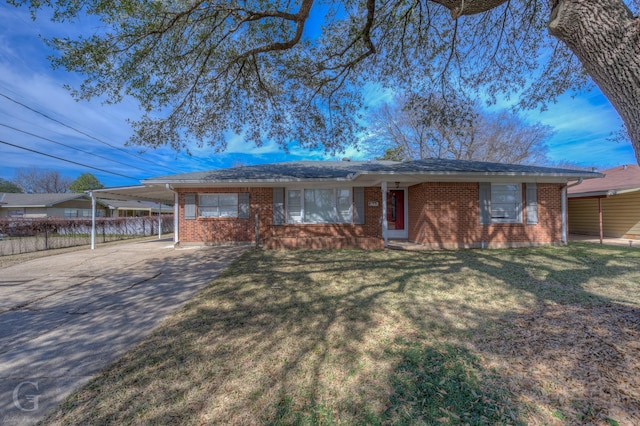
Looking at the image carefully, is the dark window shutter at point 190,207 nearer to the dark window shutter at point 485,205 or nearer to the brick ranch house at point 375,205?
the brick ranch house at point 375,205

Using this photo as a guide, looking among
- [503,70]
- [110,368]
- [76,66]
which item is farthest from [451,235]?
[76,66]

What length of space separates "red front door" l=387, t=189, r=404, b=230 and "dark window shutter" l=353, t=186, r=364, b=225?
150 centimetres

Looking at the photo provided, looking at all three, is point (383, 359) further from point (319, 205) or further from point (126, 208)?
point (126, 208)

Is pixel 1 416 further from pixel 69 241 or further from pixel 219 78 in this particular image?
pixel 69 241

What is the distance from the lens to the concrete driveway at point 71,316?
2395 millimetres

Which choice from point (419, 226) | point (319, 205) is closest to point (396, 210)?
point (419, 226)

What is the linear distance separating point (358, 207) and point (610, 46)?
867cm

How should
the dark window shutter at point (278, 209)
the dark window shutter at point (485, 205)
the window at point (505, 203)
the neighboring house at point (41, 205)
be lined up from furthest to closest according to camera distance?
the neighboring house at point (41, 205)
the dark window shutter at point (278, 209)
the window at point (505, 203)
the dark window shutter at point (485, 205)

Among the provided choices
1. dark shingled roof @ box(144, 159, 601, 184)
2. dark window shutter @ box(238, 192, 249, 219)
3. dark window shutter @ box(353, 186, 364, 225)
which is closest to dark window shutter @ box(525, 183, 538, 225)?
dark shingled roof @ box(144, 159, 601, 184)

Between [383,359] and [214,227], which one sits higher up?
[214,227]

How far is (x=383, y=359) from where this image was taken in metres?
2.67

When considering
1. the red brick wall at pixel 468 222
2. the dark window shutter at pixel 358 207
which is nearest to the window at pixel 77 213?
the dark window shutter at pixel 358 207

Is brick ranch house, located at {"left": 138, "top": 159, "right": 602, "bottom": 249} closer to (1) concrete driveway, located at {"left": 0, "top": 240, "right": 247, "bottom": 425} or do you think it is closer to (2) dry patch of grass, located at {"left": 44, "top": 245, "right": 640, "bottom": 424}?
(1) concrete driveway, located at {"left": 0, "top": 240, "right": 247, "bottom": 425}

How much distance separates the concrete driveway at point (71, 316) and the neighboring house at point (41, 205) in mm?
26065
